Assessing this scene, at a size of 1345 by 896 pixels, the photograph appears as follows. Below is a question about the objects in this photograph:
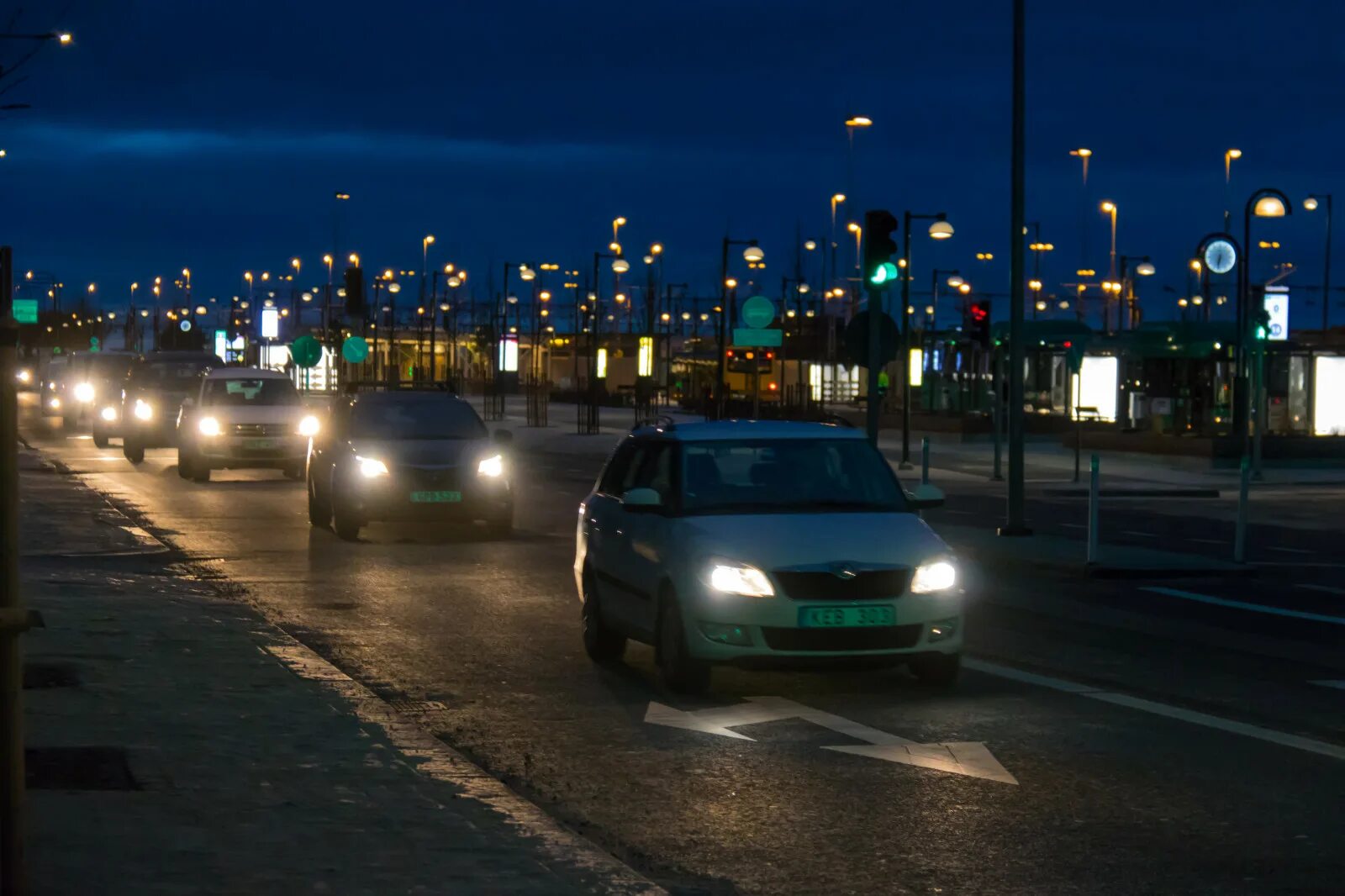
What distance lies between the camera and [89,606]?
15.0 m

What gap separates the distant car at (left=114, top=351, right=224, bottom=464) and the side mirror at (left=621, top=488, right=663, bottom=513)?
2744 cm

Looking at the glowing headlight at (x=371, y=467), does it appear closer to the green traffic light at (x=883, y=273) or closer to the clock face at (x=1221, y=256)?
the green traffic light at (x=883, y=273)

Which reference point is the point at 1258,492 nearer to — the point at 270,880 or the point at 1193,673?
the point at 1193,673

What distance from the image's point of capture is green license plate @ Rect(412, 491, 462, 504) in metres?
21.9

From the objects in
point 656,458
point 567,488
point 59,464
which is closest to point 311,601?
point 656,458

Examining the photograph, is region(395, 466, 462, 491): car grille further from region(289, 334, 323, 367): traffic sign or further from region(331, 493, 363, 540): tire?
region(289, 334, 323, 367): traffic sign

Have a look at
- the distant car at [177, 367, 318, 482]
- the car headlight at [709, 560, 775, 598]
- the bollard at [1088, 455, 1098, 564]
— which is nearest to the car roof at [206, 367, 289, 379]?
the distant car at [177, 367, 318, 482]

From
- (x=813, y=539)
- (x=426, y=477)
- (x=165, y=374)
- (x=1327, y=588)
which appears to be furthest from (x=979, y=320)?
(x=813, y=539)

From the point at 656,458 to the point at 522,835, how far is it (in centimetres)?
545

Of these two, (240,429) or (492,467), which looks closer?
(492,467)

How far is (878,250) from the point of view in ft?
71.8

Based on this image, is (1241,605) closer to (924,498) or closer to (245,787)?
(924,498)

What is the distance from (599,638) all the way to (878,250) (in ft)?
33.1

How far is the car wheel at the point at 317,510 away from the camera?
2309 centimetres
